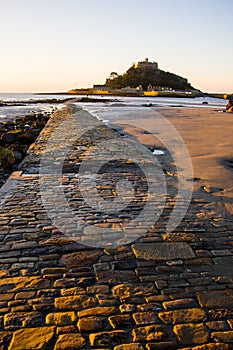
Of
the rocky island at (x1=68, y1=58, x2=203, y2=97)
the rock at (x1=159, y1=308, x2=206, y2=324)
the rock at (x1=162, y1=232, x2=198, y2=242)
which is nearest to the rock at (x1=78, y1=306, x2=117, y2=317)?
the rock at (x1=159, y1=308, x2=206, y2=324)

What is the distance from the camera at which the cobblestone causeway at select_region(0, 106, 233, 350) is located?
2.47 metres

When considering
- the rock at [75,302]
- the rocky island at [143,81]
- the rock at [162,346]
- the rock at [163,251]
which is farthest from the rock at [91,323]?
the rocky island at [143,81]

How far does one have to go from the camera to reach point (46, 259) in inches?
142

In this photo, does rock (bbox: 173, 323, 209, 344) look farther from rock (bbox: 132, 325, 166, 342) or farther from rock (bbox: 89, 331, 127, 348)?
rock (bbox: 89, 331, 127, 348)

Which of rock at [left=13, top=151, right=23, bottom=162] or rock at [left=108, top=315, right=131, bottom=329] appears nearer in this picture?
rock at [left=108, top=315, right=131, bottom=329]

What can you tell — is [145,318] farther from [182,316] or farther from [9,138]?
[9,138]

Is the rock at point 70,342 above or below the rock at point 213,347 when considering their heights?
below

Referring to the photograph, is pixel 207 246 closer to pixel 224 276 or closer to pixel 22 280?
pixel 224 276

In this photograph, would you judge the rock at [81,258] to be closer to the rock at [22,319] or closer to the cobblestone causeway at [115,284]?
the cobblestone causeway at [115,284]

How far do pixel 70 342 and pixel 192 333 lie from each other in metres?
0.97

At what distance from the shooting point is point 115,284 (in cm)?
312

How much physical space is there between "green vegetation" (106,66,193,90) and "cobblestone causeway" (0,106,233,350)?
146 meters

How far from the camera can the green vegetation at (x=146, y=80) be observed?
145913mm

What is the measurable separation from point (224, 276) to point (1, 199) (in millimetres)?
4114
